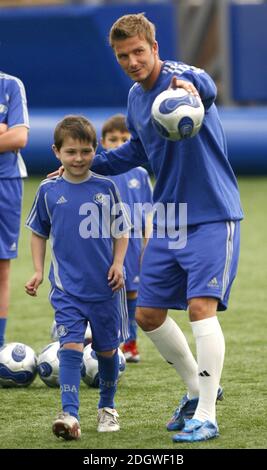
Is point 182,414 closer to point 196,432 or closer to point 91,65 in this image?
point 196,432

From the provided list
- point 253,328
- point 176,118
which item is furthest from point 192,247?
point 253,328

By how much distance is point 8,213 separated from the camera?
730 cm

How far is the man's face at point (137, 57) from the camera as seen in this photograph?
5191 mm

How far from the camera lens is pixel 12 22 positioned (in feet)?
64.7

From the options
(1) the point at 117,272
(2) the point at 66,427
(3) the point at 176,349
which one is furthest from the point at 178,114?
(2) the point at 66,427

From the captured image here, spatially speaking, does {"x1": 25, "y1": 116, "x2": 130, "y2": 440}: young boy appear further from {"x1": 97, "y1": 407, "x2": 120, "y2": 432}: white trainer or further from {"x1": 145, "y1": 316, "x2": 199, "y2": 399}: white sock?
{"x1": 145, "y1": 316, "x2": 199, "y2": 399}: white sock

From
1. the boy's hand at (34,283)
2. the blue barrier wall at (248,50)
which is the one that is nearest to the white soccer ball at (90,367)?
the boy's hand at (34,283)

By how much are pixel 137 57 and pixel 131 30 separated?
0.13 meters

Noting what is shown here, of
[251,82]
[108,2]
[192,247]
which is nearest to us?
[192,247]

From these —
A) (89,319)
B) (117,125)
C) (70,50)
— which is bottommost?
(89,319)

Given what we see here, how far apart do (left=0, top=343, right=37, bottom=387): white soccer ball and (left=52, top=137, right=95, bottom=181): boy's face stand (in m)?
1.54

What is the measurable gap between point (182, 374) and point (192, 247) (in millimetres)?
728

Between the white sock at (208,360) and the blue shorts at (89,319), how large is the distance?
464 mm
